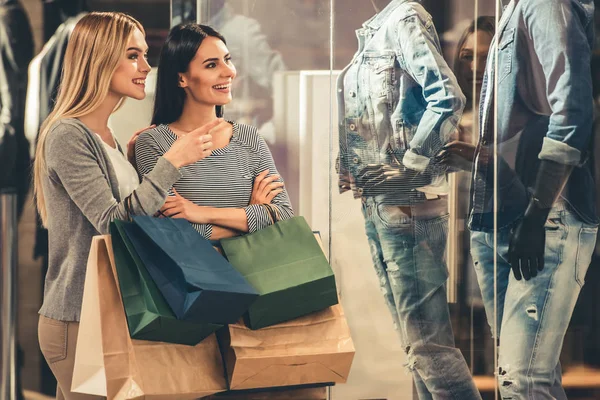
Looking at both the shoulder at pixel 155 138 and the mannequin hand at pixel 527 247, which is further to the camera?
the mannequin hand at pixel 527 247

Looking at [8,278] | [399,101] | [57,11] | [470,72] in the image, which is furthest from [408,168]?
[8,278]

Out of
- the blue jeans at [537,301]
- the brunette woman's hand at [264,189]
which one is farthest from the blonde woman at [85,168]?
the blue jeans at [537,301]

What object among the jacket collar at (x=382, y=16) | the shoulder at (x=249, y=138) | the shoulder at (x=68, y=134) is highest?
the jacket collar at (x=382, y=16)

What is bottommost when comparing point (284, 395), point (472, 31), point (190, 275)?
point (284, 395)

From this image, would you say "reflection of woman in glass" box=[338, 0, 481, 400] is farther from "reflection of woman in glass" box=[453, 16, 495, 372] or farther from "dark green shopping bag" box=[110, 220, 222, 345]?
"dark green shopping bag" box=[110, 220, 222, 345]

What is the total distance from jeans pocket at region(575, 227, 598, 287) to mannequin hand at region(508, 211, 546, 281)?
0.11 m

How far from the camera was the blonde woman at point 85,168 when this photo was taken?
6.81 feet

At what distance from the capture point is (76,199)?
2.08m

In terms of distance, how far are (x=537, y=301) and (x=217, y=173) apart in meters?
1.08

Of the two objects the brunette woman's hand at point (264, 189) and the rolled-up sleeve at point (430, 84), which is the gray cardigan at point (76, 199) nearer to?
the brunette woman's hand at point (264, 189)

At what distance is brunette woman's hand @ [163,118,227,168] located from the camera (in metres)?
2.11

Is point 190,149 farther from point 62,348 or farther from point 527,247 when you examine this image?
point 527,247

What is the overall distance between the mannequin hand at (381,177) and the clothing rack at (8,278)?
4.94ft

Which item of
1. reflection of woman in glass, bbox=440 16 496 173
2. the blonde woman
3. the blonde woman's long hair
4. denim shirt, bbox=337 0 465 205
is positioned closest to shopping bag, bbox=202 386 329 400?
denim shirt, bbox=337 0 465 205
